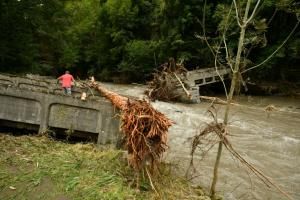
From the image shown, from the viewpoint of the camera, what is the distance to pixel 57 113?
13055 millimetres

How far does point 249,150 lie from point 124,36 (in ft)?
90.8

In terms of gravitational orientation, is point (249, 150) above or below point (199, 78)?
below

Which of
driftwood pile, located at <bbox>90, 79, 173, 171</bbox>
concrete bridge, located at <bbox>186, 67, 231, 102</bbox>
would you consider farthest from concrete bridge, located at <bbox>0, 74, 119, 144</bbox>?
concrete bridge, located at <bbox>186, 67, 231, 102</bbox>

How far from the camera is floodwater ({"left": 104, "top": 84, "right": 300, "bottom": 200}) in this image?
1036cm

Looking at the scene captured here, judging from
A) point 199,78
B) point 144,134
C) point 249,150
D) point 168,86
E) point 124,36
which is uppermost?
point 124,36

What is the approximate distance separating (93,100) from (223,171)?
461cm

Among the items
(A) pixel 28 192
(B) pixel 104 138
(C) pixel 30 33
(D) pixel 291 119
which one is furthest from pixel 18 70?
(A) pixel 28 192

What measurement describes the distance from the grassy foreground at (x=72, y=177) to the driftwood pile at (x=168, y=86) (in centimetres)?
1198

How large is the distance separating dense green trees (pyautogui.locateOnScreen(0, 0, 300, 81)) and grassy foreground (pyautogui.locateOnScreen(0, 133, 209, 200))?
8.46 metres

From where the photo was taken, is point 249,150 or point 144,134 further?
point 249,150

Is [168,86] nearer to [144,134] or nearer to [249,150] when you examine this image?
[249,150]

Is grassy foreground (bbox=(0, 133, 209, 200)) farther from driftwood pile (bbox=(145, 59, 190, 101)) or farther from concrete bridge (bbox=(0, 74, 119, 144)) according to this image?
driftwood pile (bbox=(145, 59, 190, 101))

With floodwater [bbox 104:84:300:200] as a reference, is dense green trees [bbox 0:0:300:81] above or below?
above

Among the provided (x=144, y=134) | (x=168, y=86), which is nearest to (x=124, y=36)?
(x=168, y=86)
